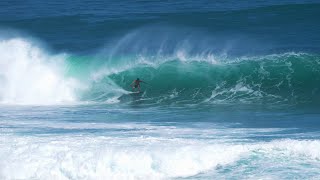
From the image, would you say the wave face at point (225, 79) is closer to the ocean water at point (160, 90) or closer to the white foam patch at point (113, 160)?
the ocean water at point (160, 90)

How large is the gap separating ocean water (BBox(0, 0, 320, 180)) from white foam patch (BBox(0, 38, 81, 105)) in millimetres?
68

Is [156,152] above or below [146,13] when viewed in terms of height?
below

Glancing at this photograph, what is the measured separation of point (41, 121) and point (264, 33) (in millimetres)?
14346

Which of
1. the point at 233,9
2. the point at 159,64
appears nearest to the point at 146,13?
the point at 233,9

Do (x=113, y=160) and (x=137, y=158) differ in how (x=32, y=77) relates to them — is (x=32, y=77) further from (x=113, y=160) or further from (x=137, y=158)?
(x=137, y=158)

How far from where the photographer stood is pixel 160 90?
2681 centimetres

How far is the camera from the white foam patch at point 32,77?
1065 inches

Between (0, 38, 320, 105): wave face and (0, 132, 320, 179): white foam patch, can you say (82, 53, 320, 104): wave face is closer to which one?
(0, 38, 320, 105): wave face

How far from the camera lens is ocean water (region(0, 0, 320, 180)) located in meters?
16.6

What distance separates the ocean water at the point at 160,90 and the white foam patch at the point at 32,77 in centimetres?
7

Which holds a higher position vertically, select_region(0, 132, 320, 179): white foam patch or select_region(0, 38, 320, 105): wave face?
select_region(0, 38, 320, 105): wave face

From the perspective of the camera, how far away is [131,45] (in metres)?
32.8

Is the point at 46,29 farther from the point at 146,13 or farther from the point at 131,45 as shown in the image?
the point at 131,45

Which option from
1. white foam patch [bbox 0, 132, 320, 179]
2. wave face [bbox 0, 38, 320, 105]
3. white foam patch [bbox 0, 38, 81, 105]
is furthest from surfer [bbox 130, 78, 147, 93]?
white foam patch [bbox 0, 132, 320, 179]
